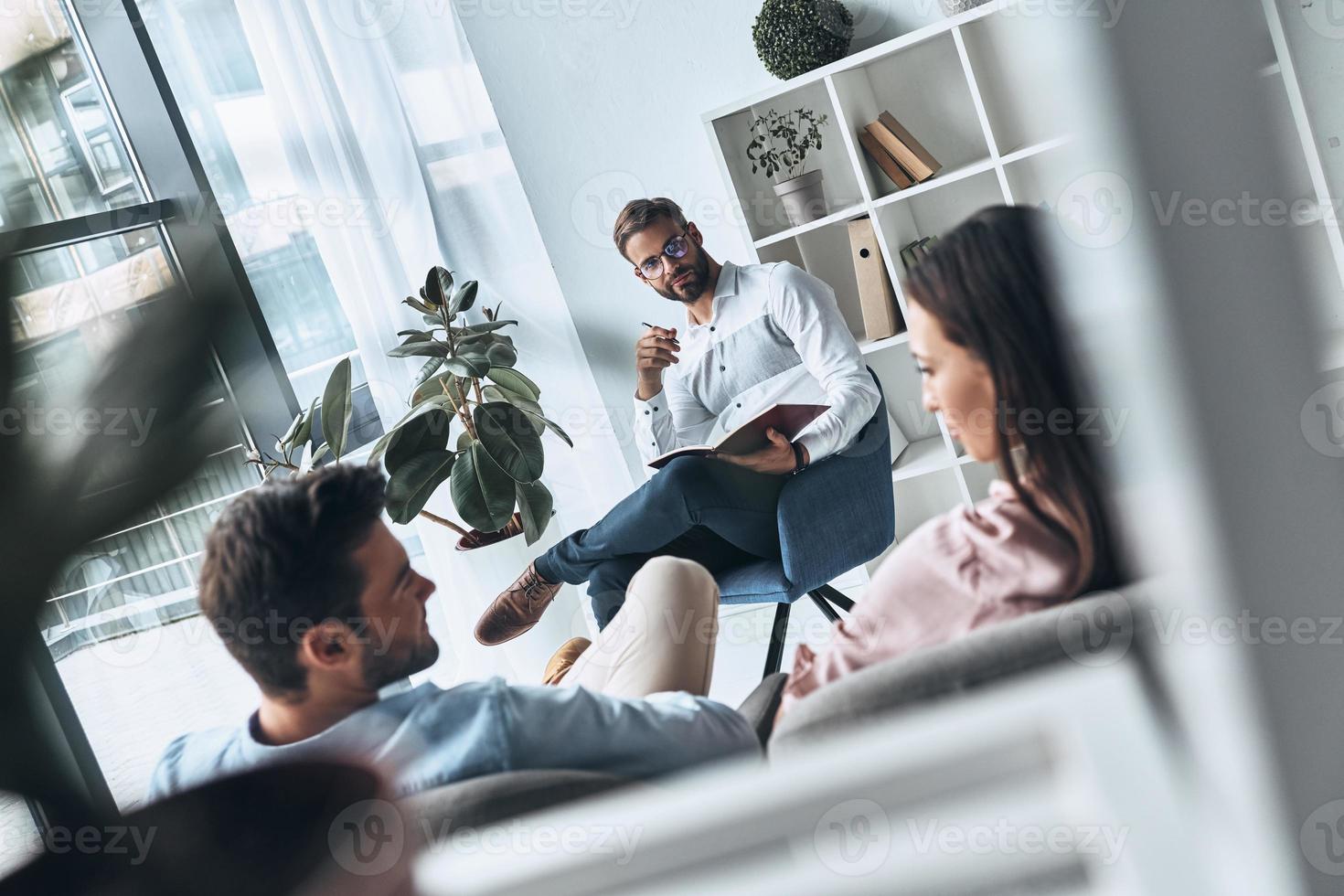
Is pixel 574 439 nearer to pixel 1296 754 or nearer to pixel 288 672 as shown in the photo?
pixel 288 672

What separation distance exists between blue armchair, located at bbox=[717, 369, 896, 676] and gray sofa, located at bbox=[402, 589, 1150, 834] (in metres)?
0.76

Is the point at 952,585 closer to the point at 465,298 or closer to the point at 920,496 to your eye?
the point at 920,496

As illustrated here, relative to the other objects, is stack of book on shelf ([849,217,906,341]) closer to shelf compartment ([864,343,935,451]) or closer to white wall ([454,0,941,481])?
shelf compartment ([864,343,935,451])

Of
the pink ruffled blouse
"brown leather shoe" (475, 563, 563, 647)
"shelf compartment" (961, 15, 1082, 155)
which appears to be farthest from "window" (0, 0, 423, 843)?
"brown leather shoe" (475, 563, 563, 647)

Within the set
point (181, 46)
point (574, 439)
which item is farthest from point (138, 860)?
point (181, 46)

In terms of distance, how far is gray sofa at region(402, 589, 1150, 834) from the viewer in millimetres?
438

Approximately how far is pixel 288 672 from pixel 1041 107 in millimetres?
→ 618

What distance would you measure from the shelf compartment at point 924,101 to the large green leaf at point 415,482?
3.58ft

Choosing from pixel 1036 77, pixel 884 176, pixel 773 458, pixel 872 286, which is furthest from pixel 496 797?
pixel 884 176

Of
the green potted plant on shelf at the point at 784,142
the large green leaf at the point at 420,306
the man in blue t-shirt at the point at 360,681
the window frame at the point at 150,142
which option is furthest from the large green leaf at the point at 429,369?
the man in blue t-shirt at the point at 360,681

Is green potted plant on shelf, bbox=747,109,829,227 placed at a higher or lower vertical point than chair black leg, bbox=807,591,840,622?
higher

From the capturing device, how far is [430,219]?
2.49 m

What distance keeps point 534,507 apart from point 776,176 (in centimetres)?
97

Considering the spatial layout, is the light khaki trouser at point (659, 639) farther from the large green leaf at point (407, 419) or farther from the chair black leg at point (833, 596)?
the large green leaf at point (407, 419)
